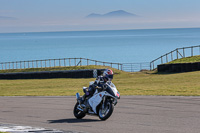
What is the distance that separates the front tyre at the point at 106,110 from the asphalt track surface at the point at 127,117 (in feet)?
0.56

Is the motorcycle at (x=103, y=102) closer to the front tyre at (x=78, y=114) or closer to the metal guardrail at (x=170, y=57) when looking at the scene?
the front tyre at (x=78, y=114)

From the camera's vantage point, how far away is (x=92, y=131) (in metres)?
10.0

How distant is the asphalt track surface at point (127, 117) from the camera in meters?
10.2

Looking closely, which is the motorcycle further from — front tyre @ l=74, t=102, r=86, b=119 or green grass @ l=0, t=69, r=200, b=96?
green grass @ l=0, t=69, r=200, b=96

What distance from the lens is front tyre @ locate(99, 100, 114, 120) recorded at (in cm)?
1136

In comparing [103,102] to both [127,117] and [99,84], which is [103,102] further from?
[127,117]

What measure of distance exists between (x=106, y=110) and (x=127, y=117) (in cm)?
97

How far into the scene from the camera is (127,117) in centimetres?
1223

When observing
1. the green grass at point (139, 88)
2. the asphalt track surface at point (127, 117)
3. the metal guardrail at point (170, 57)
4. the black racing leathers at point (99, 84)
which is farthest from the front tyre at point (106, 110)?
the metal guardrail at point (170, 57)

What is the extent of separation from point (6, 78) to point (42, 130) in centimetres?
3439

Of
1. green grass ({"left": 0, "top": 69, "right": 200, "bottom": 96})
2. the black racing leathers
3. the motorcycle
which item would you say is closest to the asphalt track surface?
the motorcycle

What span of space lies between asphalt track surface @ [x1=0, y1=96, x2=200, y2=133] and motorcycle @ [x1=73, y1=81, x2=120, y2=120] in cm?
27

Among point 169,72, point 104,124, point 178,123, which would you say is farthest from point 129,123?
point 169,72

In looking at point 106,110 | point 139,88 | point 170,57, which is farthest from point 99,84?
point 170,57
